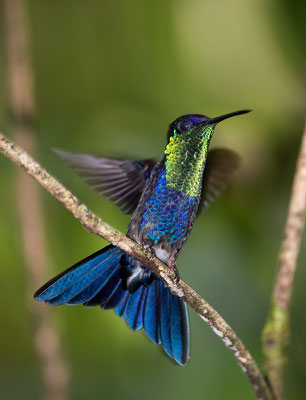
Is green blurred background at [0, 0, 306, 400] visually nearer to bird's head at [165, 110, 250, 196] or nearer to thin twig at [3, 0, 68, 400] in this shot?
thin twig at [3, 0, 68, 400]

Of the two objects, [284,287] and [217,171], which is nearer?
[284,287]

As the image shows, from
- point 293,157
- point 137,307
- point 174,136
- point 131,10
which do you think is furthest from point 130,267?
point 131,10

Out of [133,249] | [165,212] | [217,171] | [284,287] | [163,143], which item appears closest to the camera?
[133,249]

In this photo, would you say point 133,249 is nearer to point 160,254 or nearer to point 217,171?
point 160,254

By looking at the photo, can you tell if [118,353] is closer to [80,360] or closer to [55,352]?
[80,360]

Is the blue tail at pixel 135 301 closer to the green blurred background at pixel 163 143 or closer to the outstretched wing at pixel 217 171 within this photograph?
the outstretched wing at pixel 217 171

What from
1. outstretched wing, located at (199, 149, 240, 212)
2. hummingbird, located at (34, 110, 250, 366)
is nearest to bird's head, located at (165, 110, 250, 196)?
hummingbird, located at (34, 110, 250, 366)

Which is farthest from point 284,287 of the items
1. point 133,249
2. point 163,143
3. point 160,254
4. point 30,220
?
point 163,143
